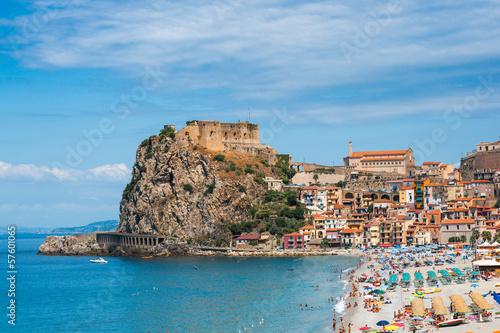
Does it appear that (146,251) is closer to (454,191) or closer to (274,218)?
(274,218)

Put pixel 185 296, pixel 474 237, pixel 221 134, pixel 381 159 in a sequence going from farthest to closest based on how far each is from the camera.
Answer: pixel 381 159 → pixel 221 134 → pixel 474 237 → pixel 185 296

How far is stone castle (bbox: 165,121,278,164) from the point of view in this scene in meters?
112

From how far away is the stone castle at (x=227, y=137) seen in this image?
11225 centimetres

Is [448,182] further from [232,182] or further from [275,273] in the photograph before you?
[275,273]

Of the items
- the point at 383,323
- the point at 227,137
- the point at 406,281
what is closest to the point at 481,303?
the point at 383,323

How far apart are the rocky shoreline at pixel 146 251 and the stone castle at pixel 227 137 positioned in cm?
2159

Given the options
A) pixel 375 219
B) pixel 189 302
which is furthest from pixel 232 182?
pixel 189 302

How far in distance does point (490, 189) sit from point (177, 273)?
173ft

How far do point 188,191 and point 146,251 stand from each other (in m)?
12.5

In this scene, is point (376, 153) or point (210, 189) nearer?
point (210, 189)

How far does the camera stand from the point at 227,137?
12138 centimetres

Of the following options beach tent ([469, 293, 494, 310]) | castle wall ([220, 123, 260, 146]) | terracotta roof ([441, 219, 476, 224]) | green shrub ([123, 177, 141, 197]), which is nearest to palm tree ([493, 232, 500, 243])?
terracotta roof ([441, 219, 476, 224])

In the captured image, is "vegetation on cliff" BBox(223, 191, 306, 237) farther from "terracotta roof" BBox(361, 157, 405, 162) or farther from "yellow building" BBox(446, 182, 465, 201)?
"yellow building" BBox(446, 182, 465, 201)

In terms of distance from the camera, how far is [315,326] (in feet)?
137
